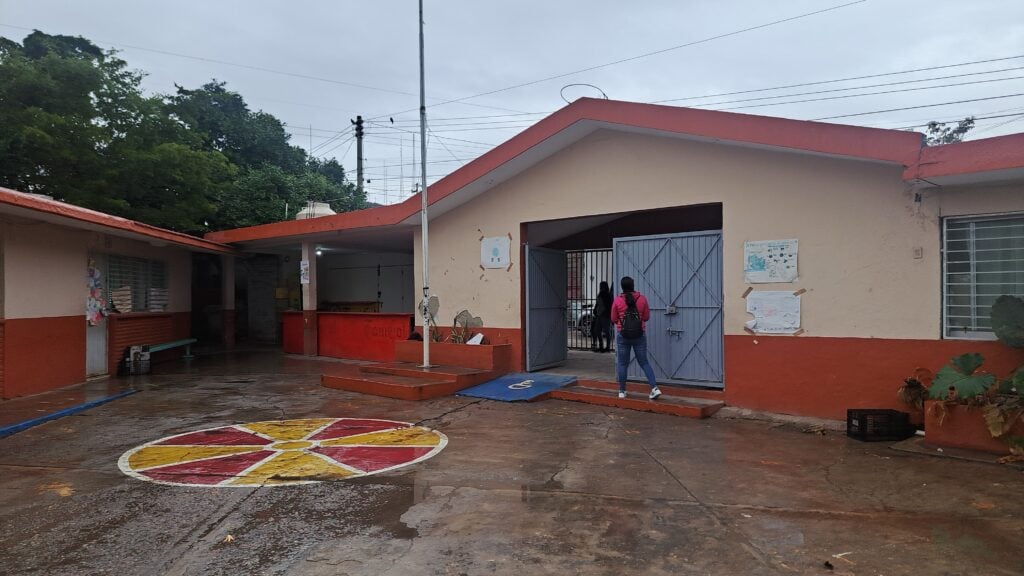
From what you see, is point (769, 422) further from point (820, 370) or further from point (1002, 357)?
point (1002, 357)

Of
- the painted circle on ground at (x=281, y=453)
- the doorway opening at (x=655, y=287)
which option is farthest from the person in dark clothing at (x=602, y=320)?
the painted circle on ground at (x=281, y=453)

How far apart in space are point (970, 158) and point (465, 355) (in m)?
7.96

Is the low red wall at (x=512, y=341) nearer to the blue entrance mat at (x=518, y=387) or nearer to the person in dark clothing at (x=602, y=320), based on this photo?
the blue entrance mat at (x=518, y=387)

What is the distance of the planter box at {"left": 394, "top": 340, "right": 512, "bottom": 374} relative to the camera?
1051 cm

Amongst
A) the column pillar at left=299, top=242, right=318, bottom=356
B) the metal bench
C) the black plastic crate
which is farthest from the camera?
the column pillar at left=299, top=242, right=318, bottom=356

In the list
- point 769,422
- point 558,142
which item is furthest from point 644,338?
point 558,142

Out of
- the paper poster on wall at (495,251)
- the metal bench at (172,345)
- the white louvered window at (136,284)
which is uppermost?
the paper poster on wall at (495,251)

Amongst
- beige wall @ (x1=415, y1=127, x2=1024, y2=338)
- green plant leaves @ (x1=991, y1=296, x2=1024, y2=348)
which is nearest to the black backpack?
beige wall @ (x1=415, y1=127, x2=1024, y2=338)

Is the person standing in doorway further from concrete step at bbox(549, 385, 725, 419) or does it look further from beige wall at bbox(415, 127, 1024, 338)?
beige wall at bbox(415, 127, 1024, 338)

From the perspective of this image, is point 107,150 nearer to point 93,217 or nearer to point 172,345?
point 172,345

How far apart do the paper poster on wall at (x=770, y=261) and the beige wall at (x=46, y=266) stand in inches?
454

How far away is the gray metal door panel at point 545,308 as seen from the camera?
35.2 feet

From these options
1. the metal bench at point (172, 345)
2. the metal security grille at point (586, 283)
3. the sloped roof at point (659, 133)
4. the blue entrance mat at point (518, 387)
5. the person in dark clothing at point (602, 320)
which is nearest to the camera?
the sloped roof at point (659, 133)

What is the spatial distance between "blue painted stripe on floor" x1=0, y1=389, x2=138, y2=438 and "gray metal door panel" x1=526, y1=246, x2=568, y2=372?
7149 mm
